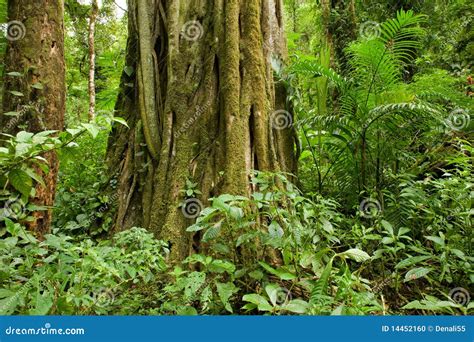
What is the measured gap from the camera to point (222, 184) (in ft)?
8.75

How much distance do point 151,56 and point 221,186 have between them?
1.68 meters

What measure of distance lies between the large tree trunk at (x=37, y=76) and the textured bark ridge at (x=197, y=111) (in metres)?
0.69

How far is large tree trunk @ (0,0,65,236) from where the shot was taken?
8.74 feet

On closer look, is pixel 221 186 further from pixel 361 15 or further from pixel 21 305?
pixel 361 15

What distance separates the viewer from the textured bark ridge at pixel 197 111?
278 centimetres

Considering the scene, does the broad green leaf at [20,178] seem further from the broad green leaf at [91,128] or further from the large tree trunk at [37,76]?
the large tree trunk at [37,76]

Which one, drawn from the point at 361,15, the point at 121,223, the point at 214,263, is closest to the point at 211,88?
the point at 121,223

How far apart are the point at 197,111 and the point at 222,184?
0.70 metres

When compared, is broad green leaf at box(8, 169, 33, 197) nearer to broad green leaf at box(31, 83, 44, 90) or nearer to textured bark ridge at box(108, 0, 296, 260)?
textured bark ridge at box(108, 0, 296, 260)

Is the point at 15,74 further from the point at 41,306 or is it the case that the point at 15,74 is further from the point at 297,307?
the point at 297,307

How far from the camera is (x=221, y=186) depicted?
2672 millimetres

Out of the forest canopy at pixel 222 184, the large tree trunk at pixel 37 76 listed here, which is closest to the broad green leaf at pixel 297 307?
the forest canopy at pixel 222 184

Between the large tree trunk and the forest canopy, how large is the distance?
0.01 meters

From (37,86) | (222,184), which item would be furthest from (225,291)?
(37,86)
